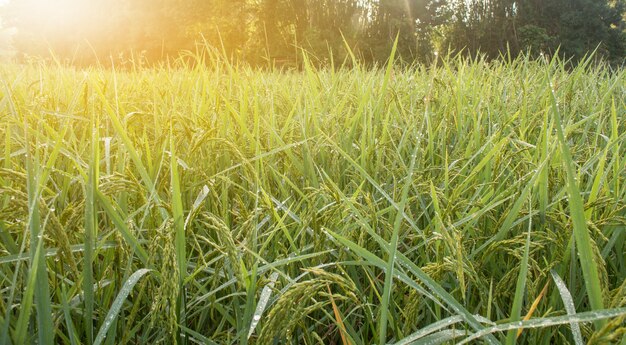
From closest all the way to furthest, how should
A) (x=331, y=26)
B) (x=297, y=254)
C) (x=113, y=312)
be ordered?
(x=113, y=312), (x=297, y=254), (x=331, y=26)

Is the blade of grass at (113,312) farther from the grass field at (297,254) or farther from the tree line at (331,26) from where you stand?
the tree line at (331,26)

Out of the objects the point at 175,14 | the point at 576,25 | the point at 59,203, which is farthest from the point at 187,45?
the point at 59,203

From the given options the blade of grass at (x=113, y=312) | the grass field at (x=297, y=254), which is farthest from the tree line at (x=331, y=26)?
the blade of grass at (x=113, y=312)

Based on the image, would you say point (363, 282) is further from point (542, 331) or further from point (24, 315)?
point (24, 315)

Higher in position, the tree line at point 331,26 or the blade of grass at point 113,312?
the tree line at point 331,26

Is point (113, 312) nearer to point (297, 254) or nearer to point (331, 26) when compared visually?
point (297, 254)

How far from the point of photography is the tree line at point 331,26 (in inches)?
581

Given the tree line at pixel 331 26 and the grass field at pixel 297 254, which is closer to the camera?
the grass field at pixel 297 254

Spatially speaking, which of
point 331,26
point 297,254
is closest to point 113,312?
point 297,254

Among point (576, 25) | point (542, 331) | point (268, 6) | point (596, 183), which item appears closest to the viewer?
point (542, 331)

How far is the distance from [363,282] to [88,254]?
0.53 metres

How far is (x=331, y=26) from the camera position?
1469cm

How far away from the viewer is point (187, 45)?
1862 centimetres

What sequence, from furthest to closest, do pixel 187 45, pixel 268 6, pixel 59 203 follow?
pixel 187 45, pixel 268 6, pixel 59 203
